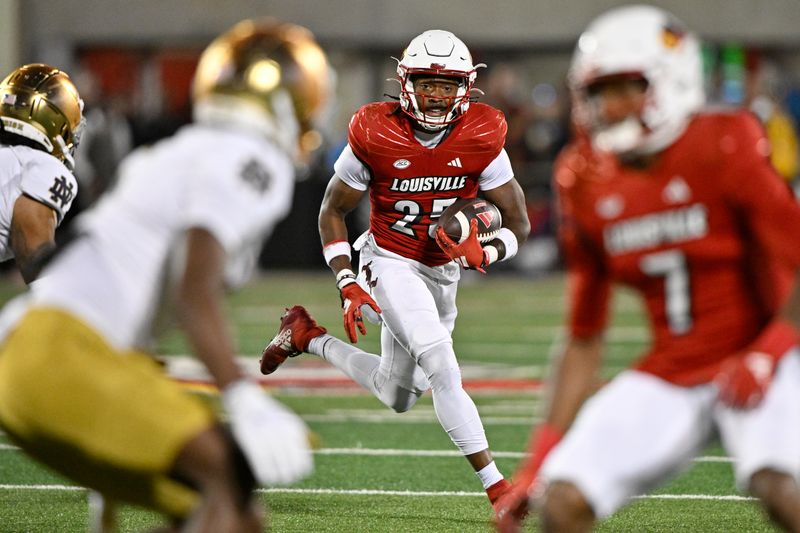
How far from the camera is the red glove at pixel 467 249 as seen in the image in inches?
234

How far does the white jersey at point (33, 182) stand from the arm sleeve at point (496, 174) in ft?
5.95

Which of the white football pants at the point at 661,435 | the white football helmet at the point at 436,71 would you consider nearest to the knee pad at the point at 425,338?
the white football helmet at the point at 436,71

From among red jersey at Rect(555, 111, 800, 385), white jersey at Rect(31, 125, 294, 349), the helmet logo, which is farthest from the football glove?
white jersey at Rect(31, 125, 294, 349)

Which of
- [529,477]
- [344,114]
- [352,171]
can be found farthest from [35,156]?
[344,114]

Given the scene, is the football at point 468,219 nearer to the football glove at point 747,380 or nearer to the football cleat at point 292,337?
the football cleat at point 292,337

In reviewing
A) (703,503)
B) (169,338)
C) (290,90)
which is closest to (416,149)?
(703,503)

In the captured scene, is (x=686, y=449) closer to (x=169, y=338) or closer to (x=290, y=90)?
(x=290, y=90)

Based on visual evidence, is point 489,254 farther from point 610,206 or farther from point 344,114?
point 344,114

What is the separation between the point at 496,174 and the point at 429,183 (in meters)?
0.31

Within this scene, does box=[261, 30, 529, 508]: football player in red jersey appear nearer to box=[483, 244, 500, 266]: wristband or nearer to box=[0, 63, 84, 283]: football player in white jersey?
box=[483, 244, 500, 266]: wristband

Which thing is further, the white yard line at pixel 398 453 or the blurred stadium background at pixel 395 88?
the blurred stadium background at pixel 395 88

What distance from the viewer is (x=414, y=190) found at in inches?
247

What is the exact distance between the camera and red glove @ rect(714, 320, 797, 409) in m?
3.32

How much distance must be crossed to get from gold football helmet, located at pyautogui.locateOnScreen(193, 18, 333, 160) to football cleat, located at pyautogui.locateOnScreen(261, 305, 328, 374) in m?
3.28
